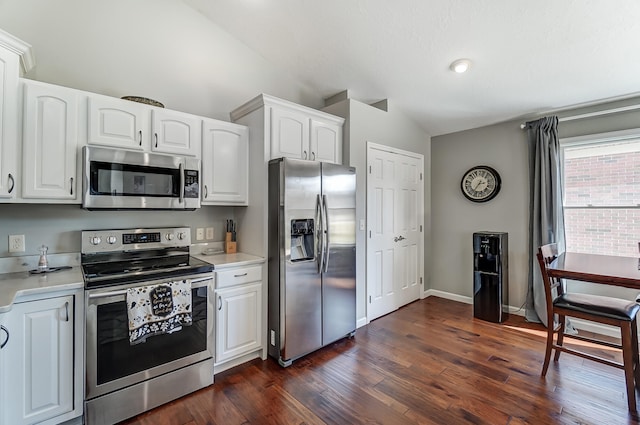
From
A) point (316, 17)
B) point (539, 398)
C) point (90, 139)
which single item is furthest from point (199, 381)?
point (316, 17)

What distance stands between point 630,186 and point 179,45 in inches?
187

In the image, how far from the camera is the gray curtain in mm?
3320

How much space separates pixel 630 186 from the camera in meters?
3.07

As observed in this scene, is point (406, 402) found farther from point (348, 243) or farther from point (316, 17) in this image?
point (316, 17)

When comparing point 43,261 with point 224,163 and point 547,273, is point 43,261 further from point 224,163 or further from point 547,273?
point 547,273

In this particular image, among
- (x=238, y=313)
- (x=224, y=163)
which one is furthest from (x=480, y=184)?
(x=238, y=313)

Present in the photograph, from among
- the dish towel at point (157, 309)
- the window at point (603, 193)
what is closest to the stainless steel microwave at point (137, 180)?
the dish towel at point (157, 309)

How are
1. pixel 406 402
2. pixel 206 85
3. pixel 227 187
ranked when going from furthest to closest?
pixel 206 85 < pixel 227 187 < pixel 406 402

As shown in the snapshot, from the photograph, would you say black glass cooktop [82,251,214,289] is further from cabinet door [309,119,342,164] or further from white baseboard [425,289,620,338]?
white baseboard [425,289,620,338]

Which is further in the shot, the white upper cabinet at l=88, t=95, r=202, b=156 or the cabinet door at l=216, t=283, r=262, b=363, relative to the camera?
the cabinet door at l=216, t=283, r=262, b=363

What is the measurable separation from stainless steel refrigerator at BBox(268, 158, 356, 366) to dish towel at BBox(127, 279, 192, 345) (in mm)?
753

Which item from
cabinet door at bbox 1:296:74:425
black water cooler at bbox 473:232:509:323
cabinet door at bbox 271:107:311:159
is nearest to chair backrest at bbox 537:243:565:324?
black water cooler at bbox 473:232:509:323

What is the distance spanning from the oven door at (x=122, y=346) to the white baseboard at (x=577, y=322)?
11.3 ft

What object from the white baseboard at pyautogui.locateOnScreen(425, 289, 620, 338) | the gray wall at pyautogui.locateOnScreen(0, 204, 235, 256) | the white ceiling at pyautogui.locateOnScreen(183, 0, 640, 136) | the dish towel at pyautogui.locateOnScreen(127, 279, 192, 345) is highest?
the white ceiling at pyautogui.locateOnScreen(183, 0, 640, 136)
